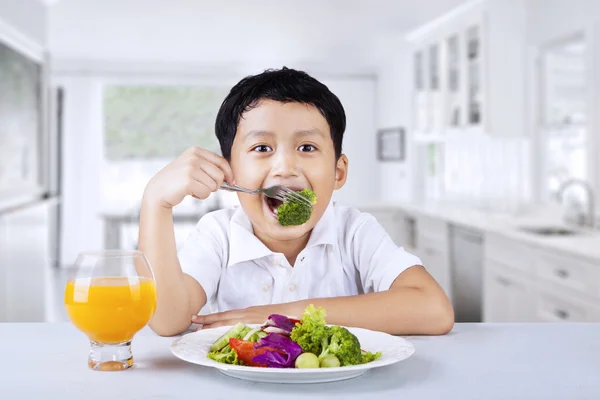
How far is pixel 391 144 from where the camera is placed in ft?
27.2

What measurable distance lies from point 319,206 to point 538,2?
3952mm

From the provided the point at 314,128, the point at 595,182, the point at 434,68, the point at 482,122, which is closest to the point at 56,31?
the point at 434,68

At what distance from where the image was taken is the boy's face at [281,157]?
1307mm

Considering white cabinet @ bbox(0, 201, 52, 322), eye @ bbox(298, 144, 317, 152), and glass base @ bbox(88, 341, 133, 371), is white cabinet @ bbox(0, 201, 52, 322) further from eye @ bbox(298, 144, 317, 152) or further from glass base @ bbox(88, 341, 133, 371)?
glass base @ bbox(88, 341, 133, 371)

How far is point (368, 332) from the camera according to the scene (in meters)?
1.09

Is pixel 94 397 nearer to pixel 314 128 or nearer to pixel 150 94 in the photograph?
pixel 314 128

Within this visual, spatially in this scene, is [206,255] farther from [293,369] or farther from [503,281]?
[503,281]

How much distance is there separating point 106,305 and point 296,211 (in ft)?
1.43

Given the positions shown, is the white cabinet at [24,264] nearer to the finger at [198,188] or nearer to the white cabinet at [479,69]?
the finger at [198,188]

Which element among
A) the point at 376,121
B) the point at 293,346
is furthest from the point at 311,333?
the point at 376,121

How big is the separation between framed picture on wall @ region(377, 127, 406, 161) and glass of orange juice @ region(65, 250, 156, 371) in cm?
709

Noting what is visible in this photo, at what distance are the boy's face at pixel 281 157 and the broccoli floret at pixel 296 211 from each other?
0.04 metres

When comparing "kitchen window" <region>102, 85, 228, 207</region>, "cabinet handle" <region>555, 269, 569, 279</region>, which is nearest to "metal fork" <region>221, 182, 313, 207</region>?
"cabinet handle" <region>555, 269, 569, 279</region>

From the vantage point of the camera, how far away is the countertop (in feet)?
10.0
